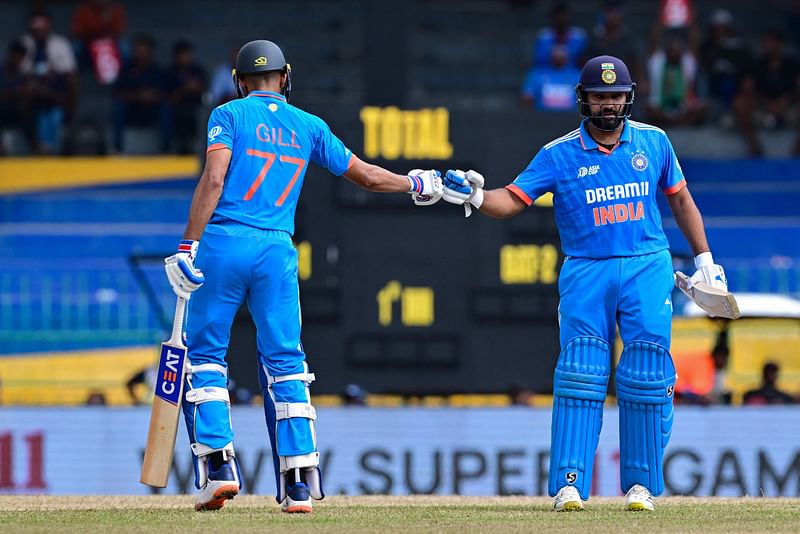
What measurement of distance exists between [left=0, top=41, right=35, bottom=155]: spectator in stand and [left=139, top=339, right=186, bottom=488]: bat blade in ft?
35.5

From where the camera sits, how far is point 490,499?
896cm

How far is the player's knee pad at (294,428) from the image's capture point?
7531 mm

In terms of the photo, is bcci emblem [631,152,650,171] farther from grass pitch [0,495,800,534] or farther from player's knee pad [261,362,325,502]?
player's knee pad [261,362,325,502]

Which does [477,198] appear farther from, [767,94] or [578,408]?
[767,94]

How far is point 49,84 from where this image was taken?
58.6 feet

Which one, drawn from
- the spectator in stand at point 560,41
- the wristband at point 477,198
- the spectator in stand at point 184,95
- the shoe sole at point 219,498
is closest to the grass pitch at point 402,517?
the shoe sole at point 219,498

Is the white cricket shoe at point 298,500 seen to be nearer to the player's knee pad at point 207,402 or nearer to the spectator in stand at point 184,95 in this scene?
the player's knee pad at point 207,402

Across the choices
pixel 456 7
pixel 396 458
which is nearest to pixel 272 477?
pixel 396 458

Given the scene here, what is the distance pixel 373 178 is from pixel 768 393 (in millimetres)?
7040

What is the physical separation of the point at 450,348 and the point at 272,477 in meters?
1.69

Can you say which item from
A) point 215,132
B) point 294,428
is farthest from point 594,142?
point 294,428

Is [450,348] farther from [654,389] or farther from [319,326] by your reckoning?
[654,389]

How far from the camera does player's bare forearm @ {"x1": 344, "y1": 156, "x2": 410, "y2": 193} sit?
7.82m

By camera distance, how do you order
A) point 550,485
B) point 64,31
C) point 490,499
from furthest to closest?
point 64,31 < point 490,499 < point 550,485
